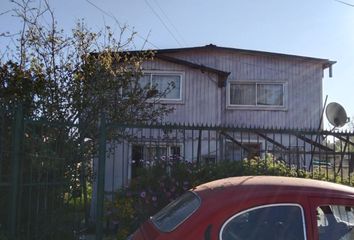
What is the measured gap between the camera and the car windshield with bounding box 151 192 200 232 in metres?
3.88

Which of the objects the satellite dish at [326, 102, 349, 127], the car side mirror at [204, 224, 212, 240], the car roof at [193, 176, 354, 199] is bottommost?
the car side mirror at [204, 224, 212, 240]

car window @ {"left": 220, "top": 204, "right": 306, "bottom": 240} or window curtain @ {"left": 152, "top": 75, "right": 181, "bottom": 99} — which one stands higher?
window curtain @ {"left": 152, "top": 75, "right": 181, "bottom": 99}

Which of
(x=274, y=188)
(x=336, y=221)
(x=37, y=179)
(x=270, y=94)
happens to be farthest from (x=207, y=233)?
(x=270, y=94)

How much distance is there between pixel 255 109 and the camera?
54.4 ft

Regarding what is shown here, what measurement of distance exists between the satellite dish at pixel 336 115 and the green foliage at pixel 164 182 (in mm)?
5137

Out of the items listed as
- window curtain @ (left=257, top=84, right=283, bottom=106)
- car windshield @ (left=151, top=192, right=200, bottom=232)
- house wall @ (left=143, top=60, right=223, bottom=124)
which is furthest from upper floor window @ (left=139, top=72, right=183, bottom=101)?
car windshield @ (left=151, top=192, right=200, bottom=232)

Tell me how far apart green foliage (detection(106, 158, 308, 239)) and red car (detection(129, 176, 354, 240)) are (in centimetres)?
373

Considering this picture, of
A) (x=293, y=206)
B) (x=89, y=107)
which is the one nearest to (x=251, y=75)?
(x=89, y=107)

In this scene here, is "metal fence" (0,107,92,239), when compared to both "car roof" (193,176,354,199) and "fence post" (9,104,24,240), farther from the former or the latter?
"car roof" (193,176,354,199)

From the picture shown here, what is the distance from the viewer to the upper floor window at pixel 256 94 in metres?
16.7

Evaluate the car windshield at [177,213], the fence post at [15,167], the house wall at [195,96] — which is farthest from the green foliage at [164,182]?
the house wall at [195,96]

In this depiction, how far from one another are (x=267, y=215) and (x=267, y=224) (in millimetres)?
68

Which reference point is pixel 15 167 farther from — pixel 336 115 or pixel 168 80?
pixel 168 80

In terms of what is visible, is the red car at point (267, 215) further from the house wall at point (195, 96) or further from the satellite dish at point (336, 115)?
the house wall at point (195, 96)
